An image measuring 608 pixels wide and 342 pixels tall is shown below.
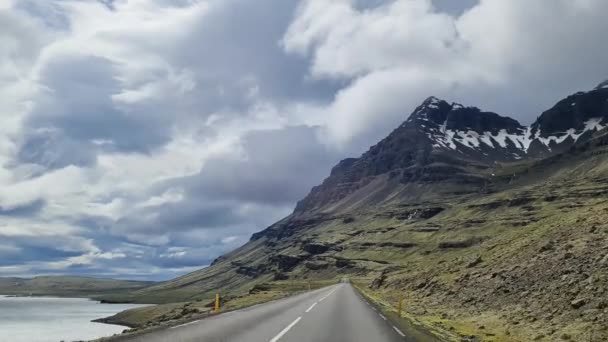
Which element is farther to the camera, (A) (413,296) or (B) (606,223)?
(A) (413,296)

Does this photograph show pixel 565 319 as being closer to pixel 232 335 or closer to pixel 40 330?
pixel 232 335

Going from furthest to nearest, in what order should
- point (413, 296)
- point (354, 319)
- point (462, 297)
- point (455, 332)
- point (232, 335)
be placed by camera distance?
point (413, 296) < point (462, 297) < point (354, 319) < point (455, 332) < point (232, 335)

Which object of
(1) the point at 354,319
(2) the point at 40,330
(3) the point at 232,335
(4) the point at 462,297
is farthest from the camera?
(2) the point at 40,330

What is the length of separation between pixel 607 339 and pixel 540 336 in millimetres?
2780

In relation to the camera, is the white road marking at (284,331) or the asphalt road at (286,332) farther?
the white road marking at (284,331)

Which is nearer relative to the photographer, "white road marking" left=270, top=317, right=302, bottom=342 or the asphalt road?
the asphalt road

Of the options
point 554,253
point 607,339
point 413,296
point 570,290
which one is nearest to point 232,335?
point 607,339

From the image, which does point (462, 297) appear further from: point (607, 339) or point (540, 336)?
point (607, 339)

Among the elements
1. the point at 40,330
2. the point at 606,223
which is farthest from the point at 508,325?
the point at 40,330

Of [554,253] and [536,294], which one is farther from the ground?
[554,253]

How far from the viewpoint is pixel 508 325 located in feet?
75.0

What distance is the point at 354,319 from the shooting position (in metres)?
27.1

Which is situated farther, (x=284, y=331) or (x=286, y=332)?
(x=284, y=331)

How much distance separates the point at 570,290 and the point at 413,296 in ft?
87.5
